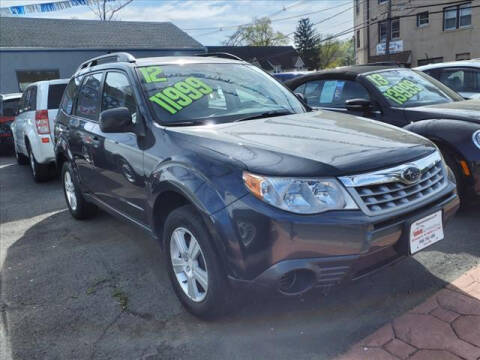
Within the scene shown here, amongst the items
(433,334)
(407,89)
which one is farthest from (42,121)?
(433,334)

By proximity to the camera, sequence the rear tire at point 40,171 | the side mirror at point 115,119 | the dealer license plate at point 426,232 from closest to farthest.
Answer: the dealer license plate at point 426,232
the side mirror at point 115,119
the rear tire at point 40,171

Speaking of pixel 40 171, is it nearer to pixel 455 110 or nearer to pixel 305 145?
pixel 305 145

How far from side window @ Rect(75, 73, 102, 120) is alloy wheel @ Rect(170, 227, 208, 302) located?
1755 millimetres

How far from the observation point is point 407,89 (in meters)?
5.09

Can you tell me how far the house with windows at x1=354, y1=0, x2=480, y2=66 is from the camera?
82.0ft

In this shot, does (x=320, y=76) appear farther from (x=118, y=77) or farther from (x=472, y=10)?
(x=472, y=10)

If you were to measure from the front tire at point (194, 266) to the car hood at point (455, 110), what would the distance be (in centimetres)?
287

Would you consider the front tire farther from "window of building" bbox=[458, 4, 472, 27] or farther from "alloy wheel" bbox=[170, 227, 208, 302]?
"window of building" bbox=[458, 4, 472, 27]

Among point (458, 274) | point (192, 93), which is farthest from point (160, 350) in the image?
point (458, 274)

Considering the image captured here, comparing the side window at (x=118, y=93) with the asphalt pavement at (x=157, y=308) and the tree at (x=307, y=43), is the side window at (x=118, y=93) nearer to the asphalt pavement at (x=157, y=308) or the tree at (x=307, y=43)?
the asphalt pavement at (x=157, y=308)

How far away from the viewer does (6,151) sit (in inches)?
438

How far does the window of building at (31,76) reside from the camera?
19578 mm

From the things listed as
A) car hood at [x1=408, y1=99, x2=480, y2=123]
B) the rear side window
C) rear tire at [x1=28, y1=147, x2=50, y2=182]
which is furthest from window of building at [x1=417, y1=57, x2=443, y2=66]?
rear tire at [x1=28, y1=147, x2=50, y2=182]

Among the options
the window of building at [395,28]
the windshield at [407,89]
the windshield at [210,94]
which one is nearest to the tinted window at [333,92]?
the windshield at [407,89]
